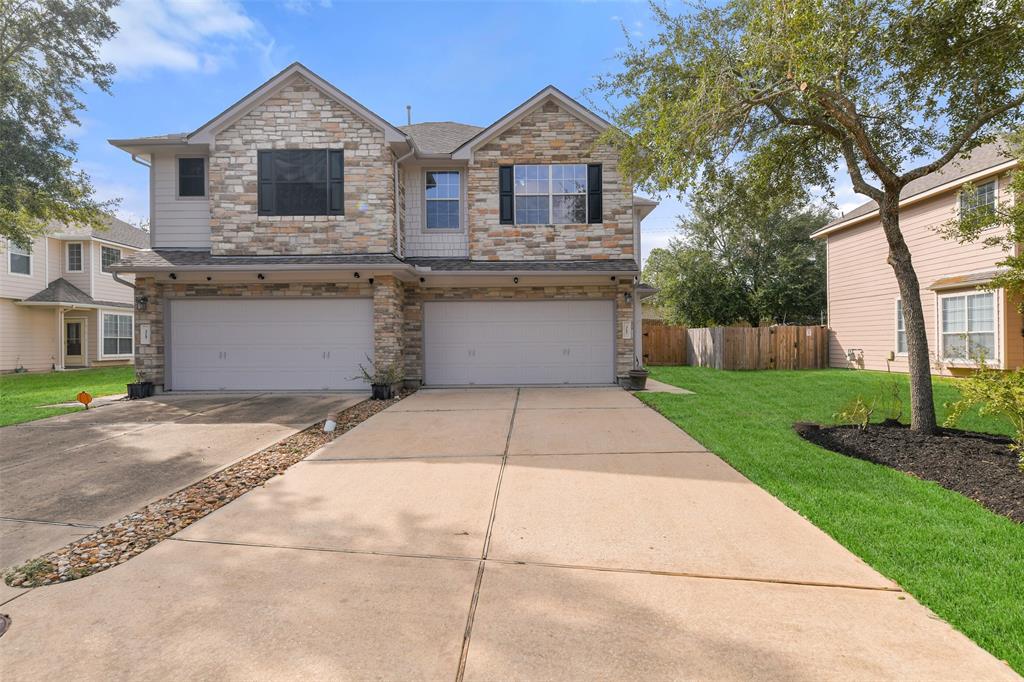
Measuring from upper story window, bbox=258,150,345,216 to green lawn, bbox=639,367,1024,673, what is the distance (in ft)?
29.3

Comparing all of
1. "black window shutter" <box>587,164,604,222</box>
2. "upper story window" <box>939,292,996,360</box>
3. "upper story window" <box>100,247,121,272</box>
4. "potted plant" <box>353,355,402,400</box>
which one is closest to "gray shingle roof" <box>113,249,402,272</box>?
"potted plant" <box>353,355,402,400</box>

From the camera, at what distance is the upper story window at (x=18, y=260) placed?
59.1 feet

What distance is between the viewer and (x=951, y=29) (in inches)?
245

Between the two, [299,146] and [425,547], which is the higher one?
[299,146]

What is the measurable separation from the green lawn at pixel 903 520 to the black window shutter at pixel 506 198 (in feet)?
21.3

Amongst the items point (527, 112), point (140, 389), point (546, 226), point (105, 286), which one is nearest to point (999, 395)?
point (546, 226)

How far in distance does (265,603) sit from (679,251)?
88.5 ft

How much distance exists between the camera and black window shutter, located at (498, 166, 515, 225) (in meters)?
11.9

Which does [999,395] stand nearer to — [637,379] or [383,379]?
[637,379]

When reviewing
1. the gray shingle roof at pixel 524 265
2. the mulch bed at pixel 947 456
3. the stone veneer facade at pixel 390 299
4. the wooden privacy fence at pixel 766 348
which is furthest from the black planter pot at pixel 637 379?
the wooden privacy fence at pixel 766 348

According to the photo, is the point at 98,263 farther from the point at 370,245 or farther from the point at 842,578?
the point at 842,578

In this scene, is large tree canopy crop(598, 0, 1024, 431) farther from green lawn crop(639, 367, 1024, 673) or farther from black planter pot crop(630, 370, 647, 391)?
black planter pot crop(630, 370, 647, 391)

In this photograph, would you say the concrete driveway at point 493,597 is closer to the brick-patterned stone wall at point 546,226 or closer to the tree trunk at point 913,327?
the tree trunk at point 913,327

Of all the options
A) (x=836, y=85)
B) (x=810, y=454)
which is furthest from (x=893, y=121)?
(x=810, y=454)
